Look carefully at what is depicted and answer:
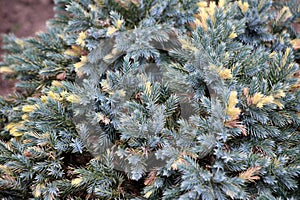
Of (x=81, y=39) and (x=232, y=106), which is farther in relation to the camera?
(x=81, y=39)

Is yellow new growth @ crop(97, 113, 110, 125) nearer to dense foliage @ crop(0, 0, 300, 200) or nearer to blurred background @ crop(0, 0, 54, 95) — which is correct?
dense foliage @ crop(0, 0, 300, 200)

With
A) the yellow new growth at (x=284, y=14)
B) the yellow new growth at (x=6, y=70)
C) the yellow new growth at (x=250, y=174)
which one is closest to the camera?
the yellow new growth at (x=250, y=174)

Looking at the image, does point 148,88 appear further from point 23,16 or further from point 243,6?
point 23,16

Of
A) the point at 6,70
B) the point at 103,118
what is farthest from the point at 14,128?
the point at 103,118

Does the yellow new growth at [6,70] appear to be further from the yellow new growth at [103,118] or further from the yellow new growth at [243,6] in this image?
the yellow new growth at [243,6]

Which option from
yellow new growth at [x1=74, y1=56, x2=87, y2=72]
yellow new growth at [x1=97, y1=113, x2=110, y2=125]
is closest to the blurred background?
yellow new growth at [x1=74, y1=56, x2=87, y2=72]

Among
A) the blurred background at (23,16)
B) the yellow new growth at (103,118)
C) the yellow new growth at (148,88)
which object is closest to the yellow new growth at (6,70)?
the yellow new growth at (103,118)
